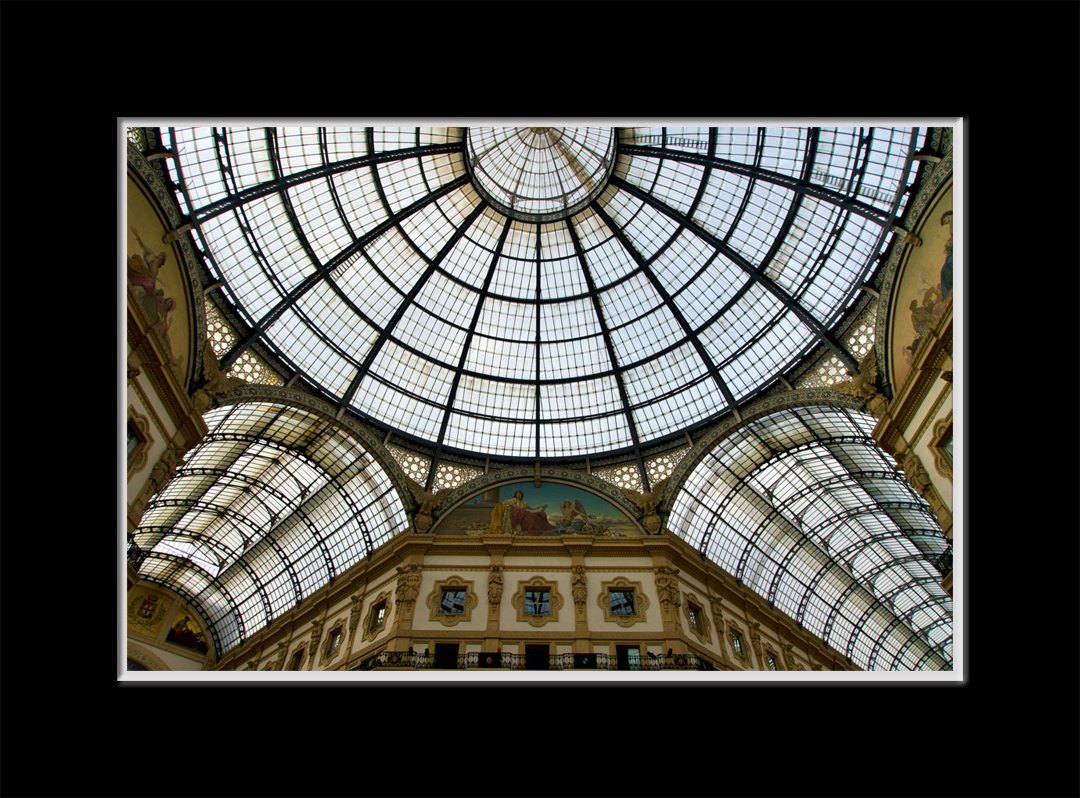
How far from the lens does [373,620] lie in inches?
1212

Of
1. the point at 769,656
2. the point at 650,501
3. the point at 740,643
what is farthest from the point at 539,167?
the point at 769,656

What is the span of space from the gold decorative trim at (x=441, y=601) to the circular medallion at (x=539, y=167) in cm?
1901

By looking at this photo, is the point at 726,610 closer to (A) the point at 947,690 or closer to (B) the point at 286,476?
(B) the point at 286,476

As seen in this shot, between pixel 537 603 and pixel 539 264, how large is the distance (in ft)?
58.5

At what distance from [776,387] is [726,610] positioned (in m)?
11.8

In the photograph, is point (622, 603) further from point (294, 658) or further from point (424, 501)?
point (294, 658)

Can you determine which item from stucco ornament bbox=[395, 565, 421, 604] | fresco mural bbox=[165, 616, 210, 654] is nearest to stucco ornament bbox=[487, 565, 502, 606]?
stucco ornament bbox=[395, 565, 421, 604]

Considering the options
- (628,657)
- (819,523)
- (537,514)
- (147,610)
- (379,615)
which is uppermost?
(819,523)

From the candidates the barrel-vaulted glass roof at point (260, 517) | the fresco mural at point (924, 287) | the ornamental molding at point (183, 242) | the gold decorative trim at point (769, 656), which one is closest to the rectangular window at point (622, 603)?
the gold decorative trim at point (769, 656)

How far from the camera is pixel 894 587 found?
4694cm

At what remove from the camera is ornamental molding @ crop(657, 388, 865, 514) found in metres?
30.8

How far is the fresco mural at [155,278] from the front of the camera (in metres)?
21.6

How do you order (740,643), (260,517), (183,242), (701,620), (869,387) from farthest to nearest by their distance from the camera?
(260,517) < (740,643) < (701,620) < (869,387) < (183,242)

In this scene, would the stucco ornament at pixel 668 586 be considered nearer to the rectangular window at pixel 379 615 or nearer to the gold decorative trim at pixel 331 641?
the rectangular window at pixel 379 615
